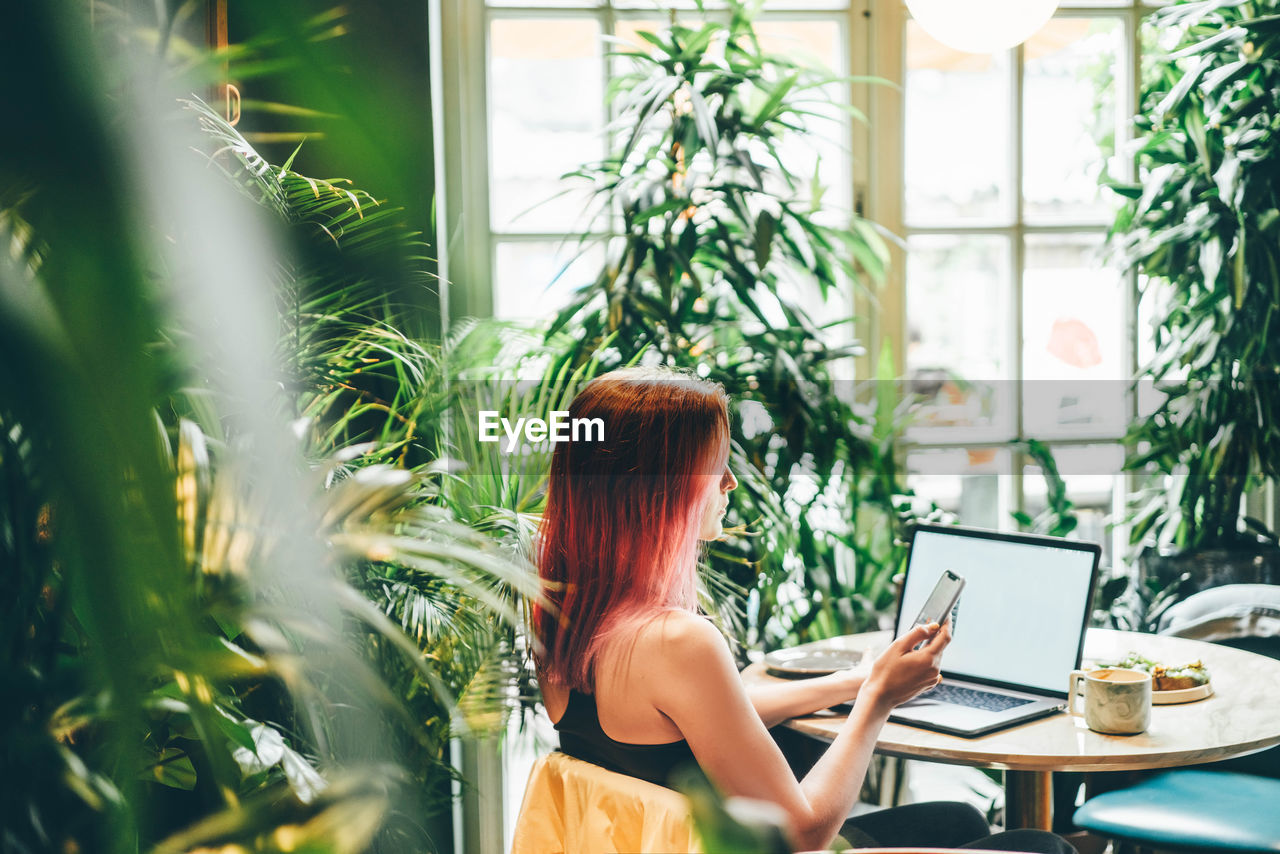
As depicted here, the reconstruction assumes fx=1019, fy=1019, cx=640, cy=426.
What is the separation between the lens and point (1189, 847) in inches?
62.2

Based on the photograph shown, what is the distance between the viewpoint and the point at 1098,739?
1.35 meters

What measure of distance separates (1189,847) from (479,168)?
6.88 ft

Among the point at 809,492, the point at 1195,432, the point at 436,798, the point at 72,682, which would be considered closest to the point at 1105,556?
the point at 1195,432

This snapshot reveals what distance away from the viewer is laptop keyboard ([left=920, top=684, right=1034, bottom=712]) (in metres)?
1.51

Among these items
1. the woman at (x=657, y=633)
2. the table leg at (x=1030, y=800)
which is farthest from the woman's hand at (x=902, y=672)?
the table leg at (x=1030, y=800)

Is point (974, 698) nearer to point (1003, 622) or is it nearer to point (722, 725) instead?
point (1003, 622)

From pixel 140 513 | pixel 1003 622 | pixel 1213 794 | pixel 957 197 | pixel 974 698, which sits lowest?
pixel 1213 794

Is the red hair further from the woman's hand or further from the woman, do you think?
the woman's hand

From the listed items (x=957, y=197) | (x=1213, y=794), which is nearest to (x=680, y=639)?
(x=1213, y=794)

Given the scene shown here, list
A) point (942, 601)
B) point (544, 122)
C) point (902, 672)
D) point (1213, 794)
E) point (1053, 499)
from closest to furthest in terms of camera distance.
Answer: point (902, 672) → point (942, 601) → point (1213, 794) → point (1053, 499) → point (544, 122)

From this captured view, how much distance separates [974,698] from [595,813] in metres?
0.73

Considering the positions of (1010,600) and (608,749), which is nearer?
(608,749)

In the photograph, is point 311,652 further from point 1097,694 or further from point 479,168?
point 479,168

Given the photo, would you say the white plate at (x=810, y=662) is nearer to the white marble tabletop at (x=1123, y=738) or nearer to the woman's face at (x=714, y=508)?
the white marble tabletop at (x=1123, y=738)
